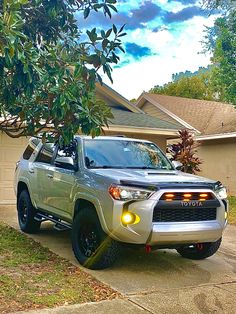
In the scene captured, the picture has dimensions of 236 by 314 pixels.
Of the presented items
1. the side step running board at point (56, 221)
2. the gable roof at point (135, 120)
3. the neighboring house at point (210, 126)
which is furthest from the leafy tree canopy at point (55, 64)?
the neighboring house at point (210, 126)

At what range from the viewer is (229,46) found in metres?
14.9

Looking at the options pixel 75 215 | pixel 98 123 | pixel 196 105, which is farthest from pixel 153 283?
pixel 196 105

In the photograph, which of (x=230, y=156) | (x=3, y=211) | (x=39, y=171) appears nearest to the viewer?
(x=39, y=171)

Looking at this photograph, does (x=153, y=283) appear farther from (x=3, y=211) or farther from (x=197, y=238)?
(x=3, y=211)

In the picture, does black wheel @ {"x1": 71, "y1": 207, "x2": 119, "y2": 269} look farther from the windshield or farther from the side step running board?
the windshield

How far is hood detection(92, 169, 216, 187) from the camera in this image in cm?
570

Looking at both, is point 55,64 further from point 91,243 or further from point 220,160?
point 220,160

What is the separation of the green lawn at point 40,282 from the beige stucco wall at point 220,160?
1293cm

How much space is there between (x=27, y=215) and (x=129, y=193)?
366cm

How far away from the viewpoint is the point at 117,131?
46.5 ft

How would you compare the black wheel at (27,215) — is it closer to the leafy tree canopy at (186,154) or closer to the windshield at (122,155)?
the windshield at (122,155)

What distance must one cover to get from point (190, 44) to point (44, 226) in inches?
750

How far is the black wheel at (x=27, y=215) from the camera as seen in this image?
844 centimetres

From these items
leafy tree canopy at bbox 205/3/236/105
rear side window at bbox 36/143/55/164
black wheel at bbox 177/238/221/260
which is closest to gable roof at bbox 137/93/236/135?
leafy tree canopy at bbox 205/3/236/105
